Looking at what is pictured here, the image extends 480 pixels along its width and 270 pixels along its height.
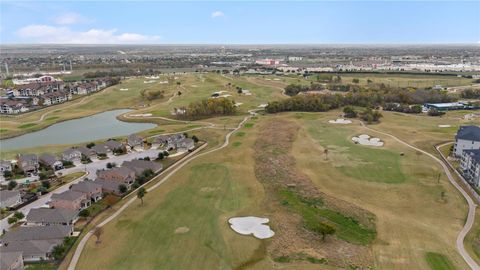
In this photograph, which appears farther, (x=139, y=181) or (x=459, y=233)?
(x=139, y=181)

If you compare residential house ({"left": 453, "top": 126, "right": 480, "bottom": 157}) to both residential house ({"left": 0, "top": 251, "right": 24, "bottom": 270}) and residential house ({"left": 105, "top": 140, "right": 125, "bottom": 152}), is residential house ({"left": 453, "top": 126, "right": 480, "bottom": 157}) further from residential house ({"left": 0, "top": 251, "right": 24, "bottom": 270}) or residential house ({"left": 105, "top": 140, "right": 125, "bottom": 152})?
residential house ({"left": 0, "top": 251, "right": 24, "bottom": 270})

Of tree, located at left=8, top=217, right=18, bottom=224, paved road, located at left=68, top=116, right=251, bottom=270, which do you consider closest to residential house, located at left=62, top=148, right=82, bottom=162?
paved road, located at left=68, top=116, right=251, bottom=270

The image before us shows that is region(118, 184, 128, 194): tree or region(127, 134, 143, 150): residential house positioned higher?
region(127, 134, 143, 150): residential house

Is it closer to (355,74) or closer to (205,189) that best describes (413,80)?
(355,74)

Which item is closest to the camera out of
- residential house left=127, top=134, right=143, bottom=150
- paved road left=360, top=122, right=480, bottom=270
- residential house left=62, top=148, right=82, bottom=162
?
paved road left=360, top=122, right=480, bottom=270

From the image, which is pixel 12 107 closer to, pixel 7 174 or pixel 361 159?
pixel 7 174

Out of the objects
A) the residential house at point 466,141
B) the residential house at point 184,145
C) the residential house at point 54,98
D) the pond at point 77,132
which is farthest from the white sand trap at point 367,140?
the residential house at point 54,98

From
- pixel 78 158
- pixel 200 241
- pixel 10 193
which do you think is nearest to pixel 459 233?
pixel 200 241
